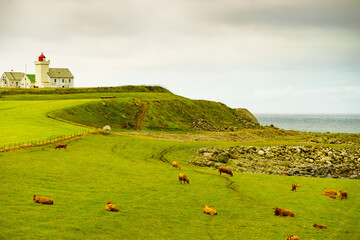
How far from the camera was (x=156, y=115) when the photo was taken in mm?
122750

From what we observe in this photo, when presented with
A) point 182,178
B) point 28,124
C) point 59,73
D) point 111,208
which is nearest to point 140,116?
point 28,124

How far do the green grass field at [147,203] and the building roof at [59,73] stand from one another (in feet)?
436

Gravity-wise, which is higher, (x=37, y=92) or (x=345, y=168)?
(x=37, y=92)

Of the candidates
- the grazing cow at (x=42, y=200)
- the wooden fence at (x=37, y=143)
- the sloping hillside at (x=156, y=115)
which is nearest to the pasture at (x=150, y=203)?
the grazing cow at (x=42, y=200)

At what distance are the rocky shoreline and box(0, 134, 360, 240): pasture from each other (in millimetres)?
14674

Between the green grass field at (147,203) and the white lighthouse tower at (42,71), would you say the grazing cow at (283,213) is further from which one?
the white lighthouse tower at (42,71)

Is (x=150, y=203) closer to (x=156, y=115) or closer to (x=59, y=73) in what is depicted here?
(x=156, y=115)

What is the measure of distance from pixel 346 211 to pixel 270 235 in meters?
10.1

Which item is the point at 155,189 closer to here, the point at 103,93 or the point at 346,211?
the point at 346,211

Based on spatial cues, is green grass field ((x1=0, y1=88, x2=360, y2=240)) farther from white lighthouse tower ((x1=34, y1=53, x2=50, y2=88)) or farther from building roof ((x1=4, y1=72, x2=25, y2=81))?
building roof ((x1=4, y1=72, x2=25, y2=81))

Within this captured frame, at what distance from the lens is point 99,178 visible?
35.4 meters

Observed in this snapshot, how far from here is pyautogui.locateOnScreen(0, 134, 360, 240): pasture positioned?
67.4ft

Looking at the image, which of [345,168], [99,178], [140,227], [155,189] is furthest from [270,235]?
[345,168]

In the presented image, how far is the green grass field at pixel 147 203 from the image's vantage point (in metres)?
20.6
